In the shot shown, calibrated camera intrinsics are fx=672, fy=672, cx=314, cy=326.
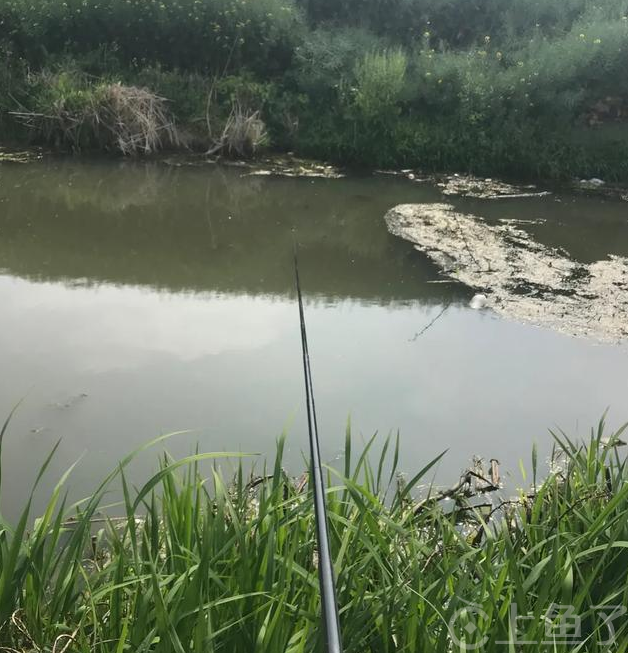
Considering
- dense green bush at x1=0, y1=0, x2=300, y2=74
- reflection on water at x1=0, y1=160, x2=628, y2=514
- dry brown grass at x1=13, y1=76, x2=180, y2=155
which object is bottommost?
reflection on water at x1=0, y1=160, x2=628, y2=514

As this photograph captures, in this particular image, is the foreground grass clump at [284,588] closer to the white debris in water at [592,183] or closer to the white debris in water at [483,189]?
the white debris in water at [483,189]

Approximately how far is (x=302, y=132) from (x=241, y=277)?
4.55m

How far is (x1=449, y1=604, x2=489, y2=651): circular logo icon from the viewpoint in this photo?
1312mm

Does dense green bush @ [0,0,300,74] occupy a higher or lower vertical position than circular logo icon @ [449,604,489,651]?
higher

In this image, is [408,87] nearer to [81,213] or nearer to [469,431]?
[81,213]

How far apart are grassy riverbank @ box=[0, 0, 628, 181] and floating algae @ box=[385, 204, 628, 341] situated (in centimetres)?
230

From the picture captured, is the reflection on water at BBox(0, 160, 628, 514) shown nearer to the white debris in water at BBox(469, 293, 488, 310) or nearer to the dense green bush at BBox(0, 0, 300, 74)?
the white debris in water at BBox(469, 293, 488, 310)

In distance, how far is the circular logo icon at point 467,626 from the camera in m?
1.31

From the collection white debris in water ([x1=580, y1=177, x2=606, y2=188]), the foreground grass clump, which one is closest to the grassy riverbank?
white debris in water ([x1=580, y1=177, x2=606, y2=188])

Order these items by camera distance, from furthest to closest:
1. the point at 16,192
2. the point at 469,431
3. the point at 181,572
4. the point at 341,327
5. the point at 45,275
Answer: the point at 16,192
the point at 45,275
the point at 341,327
the point at 469,431
the point at 181,572

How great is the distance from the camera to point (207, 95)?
897cm

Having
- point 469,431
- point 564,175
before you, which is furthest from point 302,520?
point 564,175

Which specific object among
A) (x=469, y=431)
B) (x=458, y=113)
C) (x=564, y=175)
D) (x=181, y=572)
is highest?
(x=458, y=113)

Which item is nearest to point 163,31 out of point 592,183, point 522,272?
point 592,183
